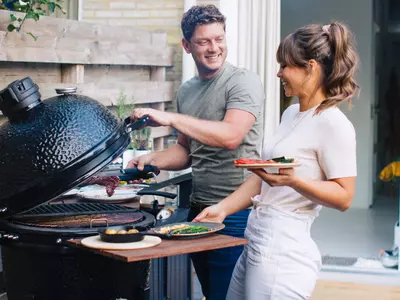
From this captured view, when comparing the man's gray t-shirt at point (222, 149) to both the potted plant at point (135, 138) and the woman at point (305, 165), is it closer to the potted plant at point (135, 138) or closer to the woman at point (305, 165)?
the woman at point (305, 165)

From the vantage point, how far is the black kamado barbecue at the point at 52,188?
2.99 m

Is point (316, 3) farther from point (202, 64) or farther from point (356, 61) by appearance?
point (356, 61)

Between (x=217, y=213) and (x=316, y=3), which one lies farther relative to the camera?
(x=316, y=3)

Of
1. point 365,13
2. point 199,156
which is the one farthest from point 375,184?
point 199,156

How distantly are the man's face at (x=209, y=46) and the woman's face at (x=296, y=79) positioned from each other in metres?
0.95

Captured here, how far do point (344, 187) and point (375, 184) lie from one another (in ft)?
31.4

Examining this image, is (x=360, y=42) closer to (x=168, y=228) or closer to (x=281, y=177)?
(x=168, y=228)

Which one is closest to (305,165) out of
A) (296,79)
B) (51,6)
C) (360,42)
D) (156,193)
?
(296,79)

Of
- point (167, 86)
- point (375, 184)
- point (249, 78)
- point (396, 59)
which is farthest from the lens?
point (396, 59)

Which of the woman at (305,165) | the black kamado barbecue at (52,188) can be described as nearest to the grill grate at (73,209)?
the black kamado barbecue at (52,188)

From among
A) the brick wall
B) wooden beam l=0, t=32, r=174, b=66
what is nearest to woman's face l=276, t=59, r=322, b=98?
wooden beam l=0, t=32, r=174, b=66

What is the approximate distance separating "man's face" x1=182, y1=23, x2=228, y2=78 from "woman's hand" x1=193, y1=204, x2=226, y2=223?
0.89 m

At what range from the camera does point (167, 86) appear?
7059 millimetres

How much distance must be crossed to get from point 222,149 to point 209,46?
0.51 meters
